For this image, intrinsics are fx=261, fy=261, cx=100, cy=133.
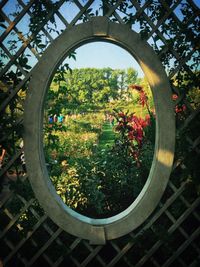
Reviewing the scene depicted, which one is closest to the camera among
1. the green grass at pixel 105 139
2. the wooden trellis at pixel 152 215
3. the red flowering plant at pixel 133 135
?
the wooden trellis at pixel 152 215

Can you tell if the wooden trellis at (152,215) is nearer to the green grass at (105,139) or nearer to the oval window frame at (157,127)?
the oval window frame at (157,127)

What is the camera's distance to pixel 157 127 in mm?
2152

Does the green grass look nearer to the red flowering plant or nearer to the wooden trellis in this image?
the red flowering plant

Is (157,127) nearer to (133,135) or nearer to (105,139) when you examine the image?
(133,135)

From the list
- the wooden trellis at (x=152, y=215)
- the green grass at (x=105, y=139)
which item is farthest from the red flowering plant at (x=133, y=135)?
the green grass at (x=105, y=139)

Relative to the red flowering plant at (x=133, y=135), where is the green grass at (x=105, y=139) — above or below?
above

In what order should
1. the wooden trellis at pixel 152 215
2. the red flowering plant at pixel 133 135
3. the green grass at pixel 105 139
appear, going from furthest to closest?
the green grass at pixel 105 139, the red flowering plant at pixel 133 135, the wooden trellis at pixel 152 215

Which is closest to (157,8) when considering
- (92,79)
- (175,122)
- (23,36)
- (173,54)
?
(173,54)

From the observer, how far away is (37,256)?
7.29ft

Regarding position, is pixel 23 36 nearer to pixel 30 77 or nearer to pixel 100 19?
pixel 30 77

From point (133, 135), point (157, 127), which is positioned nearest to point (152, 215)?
point (157, 127)

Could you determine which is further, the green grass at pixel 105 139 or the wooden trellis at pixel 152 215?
the green grass at pixel 105 139

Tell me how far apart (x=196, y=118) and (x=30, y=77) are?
1414 millimetres

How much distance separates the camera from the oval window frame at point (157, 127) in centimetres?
211
